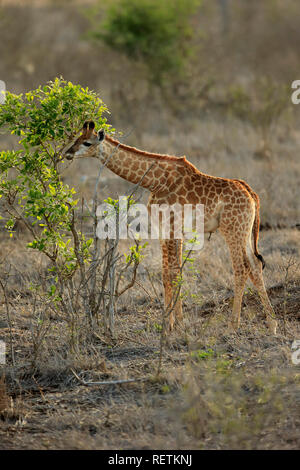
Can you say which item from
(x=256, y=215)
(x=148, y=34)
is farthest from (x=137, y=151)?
(x=148, y=34)

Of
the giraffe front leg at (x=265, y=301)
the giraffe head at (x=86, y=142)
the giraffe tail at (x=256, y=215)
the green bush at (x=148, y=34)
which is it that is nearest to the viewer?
the giraffe head at (x=86, y=142)

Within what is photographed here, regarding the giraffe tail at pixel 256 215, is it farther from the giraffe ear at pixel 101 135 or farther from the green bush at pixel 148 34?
the green bush at pixel 148 34

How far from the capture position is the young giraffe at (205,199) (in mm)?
6352

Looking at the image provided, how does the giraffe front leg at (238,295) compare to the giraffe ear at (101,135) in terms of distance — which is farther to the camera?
the giraffe front leg at (238,295)

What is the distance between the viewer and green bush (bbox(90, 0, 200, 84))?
16.5 metres

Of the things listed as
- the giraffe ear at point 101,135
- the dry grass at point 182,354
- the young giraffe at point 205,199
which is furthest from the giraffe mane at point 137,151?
the dry grass at point 182,354

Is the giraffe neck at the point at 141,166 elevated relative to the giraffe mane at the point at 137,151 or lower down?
lower down

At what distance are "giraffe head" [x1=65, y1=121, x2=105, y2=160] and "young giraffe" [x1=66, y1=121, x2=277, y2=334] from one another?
0.31 metres

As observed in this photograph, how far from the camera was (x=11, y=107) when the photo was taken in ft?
18.6

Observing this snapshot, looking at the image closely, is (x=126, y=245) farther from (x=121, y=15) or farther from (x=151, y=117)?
(x=121, y=15)

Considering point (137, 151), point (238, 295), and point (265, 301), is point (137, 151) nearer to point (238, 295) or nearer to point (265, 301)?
point (238, 295)

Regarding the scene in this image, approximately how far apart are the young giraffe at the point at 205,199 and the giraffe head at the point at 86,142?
31 centimetres

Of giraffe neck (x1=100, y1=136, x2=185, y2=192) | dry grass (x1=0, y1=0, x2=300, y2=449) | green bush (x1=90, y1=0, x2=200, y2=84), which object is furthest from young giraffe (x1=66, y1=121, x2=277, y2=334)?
green bush (x1=90, y1=0, x2=200, y2=84)

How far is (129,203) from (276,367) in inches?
70.2
